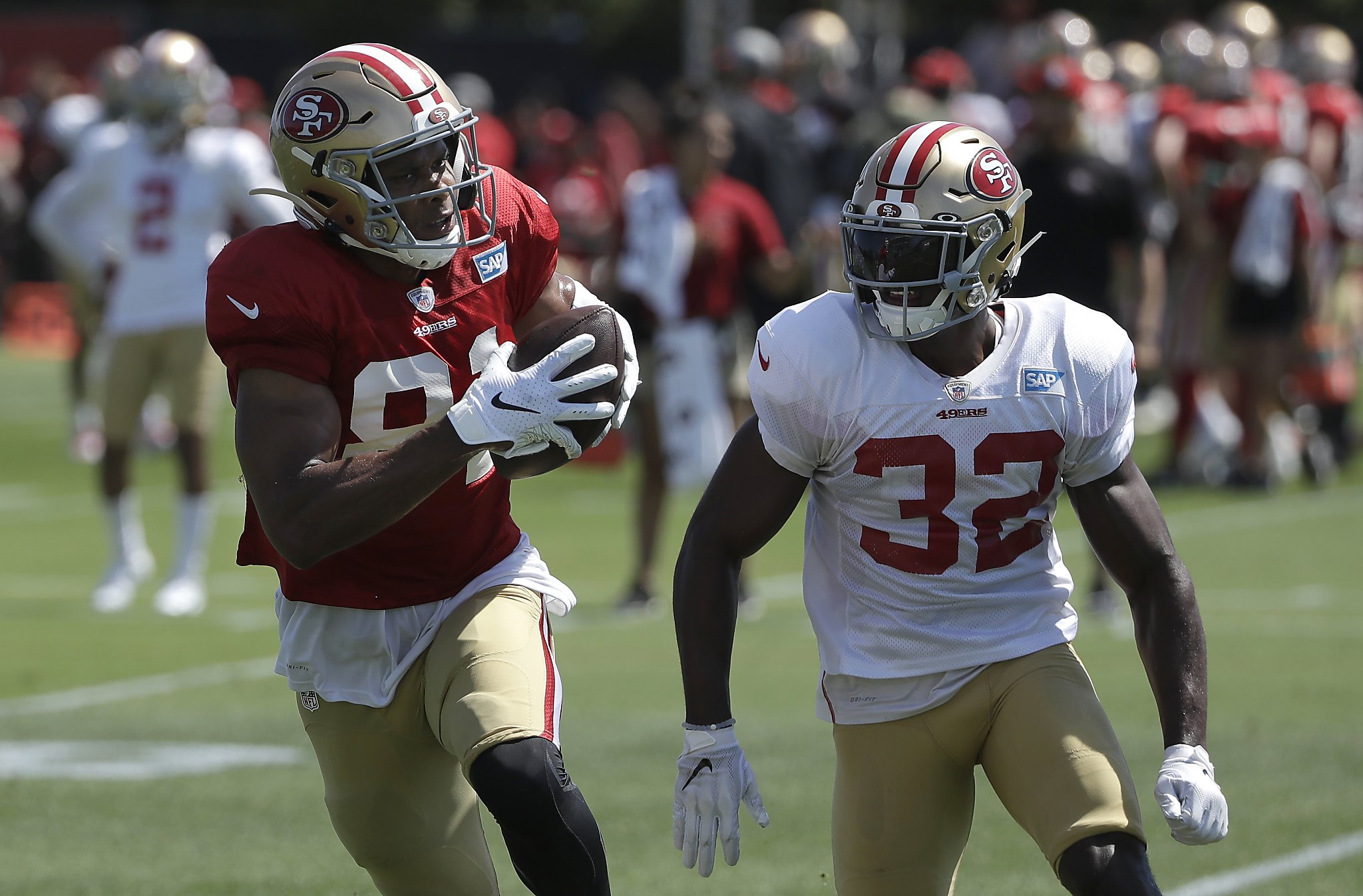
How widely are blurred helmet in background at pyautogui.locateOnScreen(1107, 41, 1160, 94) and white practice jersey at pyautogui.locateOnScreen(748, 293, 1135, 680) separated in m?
12.6

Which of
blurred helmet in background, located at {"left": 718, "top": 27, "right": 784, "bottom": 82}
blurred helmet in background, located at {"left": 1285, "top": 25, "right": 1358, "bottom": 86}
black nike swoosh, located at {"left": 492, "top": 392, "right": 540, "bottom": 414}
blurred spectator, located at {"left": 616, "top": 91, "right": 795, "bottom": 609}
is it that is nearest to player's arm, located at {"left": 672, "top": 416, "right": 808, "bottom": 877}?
black nike swoosh, located at {"left": 492, "top": 392, "right": 540, "bottom": 414}

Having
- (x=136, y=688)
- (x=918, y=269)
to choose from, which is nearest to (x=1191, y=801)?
(x=918, y=269)

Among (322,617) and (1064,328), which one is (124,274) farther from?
(1064,328)

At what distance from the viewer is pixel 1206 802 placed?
343cm

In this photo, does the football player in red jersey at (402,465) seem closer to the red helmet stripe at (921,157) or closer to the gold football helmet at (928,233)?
the gold football helmet at (928,233)

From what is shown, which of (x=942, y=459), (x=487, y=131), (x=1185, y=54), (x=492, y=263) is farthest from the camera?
(x=487, y=131)

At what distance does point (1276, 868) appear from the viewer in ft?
16.9

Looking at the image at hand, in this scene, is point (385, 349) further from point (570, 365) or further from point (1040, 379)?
point (1040, 379)

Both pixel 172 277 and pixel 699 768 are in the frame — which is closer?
pixel 699 768

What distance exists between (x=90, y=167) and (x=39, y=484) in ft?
14.2

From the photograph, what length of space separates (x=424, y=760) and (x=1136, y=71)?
1363cm

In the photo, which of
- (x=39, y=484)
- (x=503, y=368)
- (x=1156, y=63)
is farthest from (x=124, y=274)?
(x=1156, y=63)

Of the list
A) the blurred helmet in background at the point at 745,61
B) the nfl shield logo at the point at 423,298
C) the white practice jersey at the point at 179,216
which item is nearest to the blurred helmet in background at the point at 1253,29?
the blurred helmet in background at the point at 745,61

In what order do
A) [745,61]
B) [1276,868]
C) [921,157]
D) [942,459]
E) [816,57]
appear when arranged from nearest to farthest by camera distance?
[942,459] → [921,157] → [1276,868] → [745,61] → [816,57]
